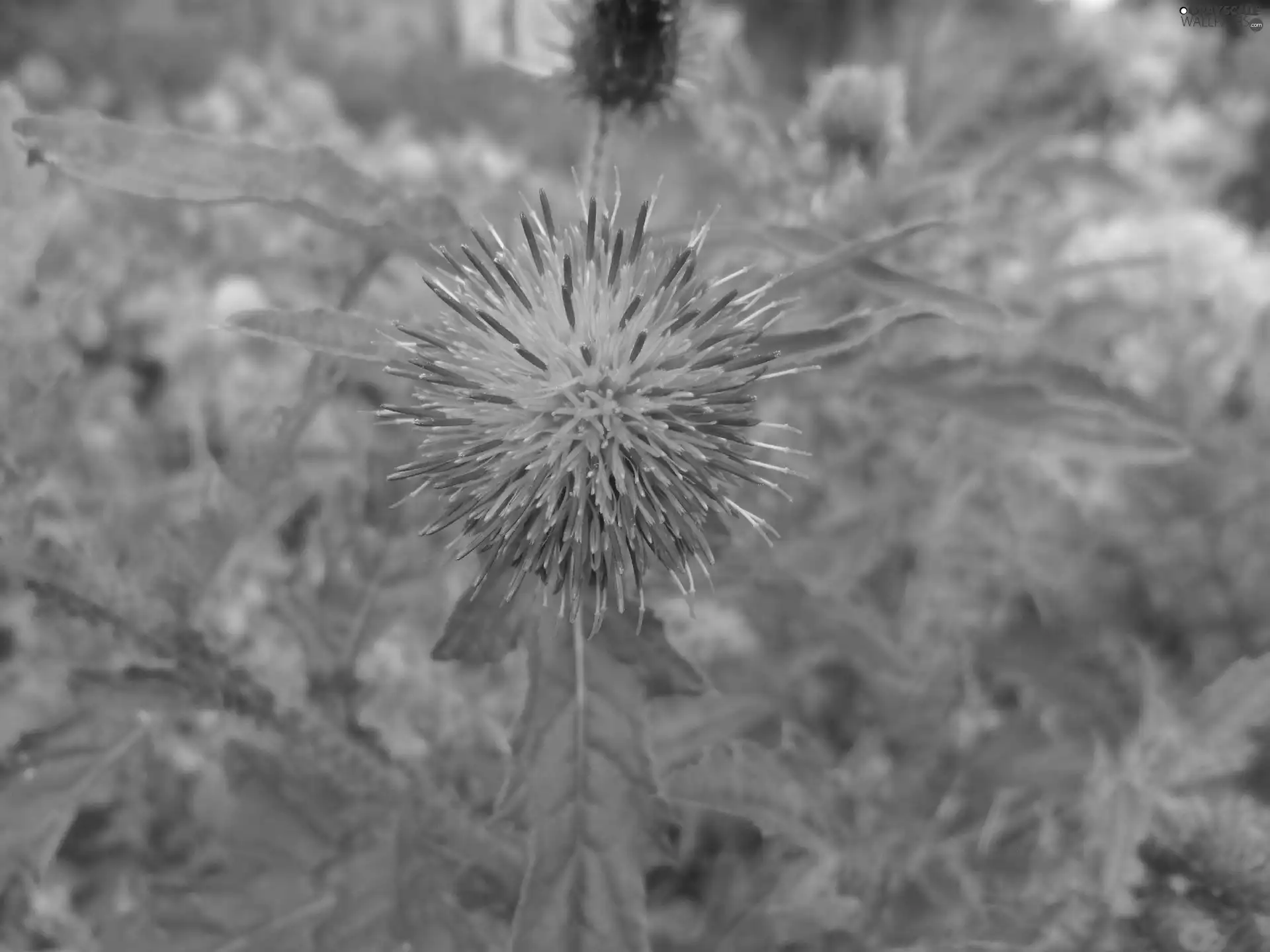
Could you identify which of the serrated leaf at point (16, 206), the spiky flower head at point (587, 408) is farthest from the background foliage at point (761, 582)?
the spiky flower head at point (587, 408)

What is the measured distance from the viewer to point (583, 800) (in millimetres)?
1038

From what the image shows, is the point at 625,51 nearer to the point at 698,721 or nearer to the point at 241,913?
the point at 698,721

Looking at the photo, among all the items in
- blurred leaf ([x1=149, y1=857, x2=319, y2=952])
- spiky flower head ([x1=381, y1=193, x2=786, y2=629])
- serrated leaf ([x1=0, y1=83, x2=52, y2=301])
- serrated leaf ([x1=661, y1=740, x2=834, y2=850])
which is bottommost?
blurred leaf ([x1=149, y1=857, x2=319, y2=952])

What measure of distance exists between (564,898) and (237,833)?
2.41 ft

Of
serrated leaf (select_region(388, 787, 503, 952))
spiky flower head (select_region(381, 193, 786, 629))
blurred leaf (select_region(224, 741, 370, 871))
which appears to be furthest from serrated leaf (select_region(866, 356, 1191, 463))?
blurred leaf (select_region(224, 741, 370, 871))

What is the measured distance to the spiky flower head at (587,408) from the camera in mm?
1019

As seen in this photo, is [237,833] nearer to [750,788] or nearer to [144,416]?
[750,788]

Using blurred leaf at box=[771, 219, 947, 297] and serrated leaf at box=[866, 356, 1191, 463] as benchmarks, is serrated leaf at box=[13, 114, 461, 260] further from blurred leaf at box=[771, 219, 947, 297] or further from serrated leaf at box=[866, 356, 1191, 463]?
serrated leaf at box=[866, 356, 1191, 463]

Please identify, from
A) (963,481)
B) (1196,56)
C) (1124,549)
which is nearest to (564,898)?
(963,481)

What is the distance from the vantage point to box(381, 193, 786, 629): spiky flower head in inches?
40.1

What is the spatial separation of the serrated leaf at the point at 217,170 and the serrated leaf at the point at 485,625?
374mm

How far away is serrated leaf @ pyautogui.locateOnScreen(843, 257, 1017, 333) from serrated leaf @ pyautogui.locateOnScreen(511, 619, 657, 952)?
482mm

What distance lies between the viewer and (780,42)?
329 inches

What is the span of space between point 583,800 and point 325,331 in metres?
0.53
